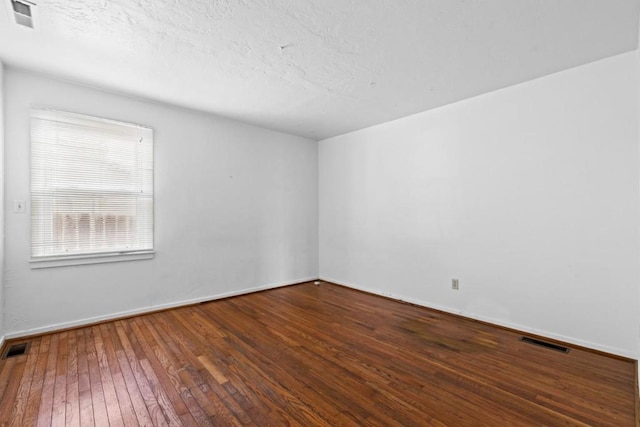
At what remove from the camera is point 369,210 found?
14.9 ft

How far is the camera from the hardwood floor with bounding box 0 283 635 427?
176cm

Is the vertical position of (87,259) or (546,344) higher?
(87,259)

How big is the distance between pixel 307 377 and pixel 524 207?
106 inches

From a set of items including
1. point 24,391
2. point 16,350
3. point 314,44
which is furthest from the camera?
point 16,350

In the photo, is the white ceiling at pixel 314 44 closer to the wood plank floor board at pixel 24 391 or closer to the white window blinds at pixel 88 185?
the white window blinds at pixel 88 185

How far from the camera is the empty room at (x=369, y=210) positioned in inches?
76.8

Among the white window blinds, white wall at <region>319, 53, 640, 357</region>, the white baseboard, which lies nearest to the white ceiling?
white wall at <region>319, 53, 640, 357</region>

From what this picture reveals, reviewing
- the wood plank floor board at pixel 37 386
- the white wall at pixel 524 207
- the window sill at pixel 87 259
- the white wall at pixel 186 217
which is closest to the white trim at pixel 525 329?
the white wall at pixel 524 207

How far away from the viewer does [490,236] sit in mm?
3254

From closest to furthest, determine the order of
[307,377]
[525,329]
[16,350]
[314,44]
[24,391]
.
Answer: [24,391]
[307,377]
[314,44]
[16,350]
[525,329]

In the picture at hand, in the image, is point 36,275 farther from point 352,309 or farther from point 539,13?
point 539,13

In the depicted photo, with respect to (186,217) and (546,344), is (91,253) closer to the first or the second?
(186,217)

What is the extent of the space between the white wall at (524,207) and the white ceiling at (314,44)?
340mm

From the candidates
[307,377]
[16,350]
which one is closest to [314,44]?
[307,377]
